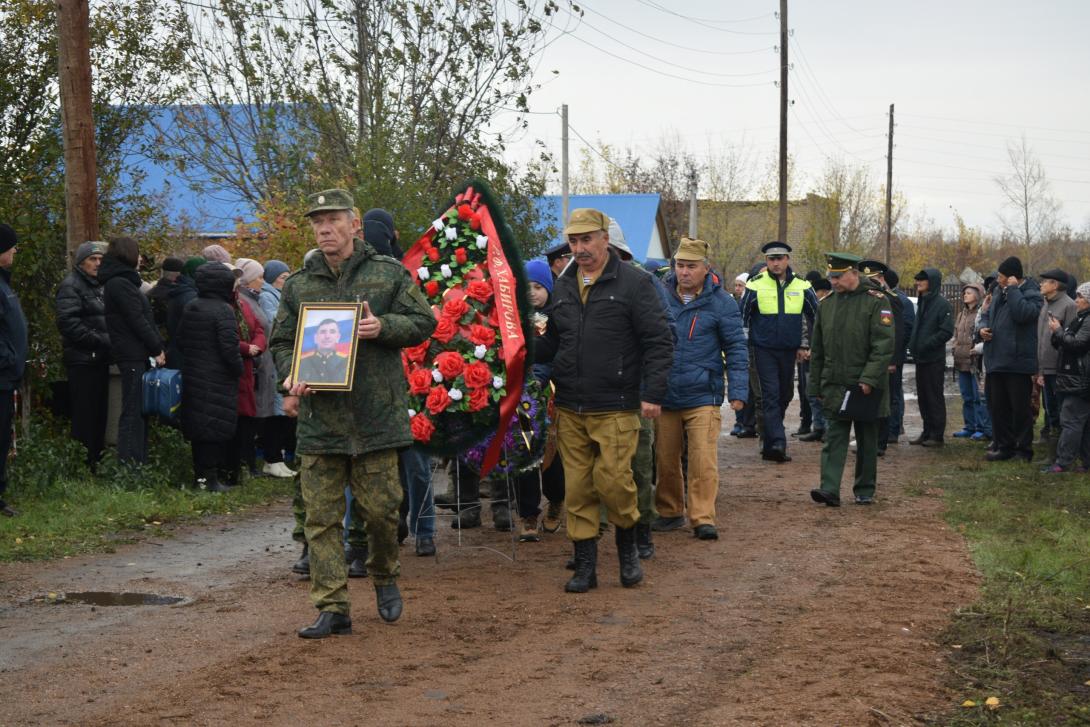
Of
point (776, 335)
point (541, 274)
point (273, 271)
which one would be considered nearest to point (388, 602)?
point (541, 274)

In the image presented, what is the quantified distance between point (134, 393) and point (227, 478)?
134cm

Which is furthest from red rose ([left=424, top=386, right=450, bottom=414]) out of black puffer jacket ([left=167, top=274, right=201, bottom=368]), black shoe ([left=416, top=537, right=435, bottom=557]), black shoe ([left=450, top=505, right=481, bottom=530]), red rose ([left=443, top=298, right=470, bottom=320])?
black puffer jacket ([left=167, top=274, right=201, bottom=368])

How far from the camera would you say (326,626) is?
6.89m

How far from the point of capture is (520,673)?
6.27 m

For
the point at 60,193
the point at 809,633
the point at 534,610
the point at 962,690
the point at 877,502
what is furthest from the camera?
the point at 60,193

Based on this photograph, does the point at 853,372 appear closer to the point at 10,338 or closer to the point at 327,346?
the point at 327,346

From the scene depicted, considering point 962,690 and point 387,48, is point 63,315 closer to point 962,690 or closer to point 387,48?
point 962,690

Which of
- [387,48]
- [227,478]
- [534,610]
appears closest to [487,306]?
[534,610]

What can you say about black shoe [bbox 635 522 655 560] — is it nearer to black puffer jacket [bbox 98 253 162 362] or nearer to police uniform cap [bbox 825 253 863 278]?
police uniform cap [bbox 825 253 863 278]

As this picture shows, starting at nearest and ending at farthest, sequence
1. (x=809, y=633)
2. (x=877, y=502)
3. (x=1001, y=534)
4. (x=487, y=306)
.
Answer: (x=809, y=633) < (x=487, y=306) < (x=1001, y=534) < (x=877, y=502)

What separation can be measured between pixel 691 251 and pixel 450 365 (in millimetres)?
2950

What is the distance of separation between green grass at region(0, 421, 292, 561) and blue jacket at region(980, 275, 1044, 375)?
805 centimetres

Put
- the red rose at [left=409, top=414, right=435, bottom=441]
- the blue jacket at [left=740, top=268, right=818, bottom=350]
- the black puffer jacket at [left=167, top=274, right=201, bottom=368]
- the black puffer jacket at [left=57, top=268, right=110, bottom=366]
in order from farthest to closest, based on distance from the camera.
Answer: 1. the blue jacket at [left=740, top=268, right=818, bottom=350]
2. the black puffer jacket at [left=167, top=274, right=201, bottom=368]
3. the black puffer jacket at [left=57, top=268, right=110, bottom=366]
4. the red rose at [left=409, top=414, right=435, bottom=441]

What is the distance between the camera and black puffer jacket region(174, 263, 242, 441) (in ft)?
38.3
